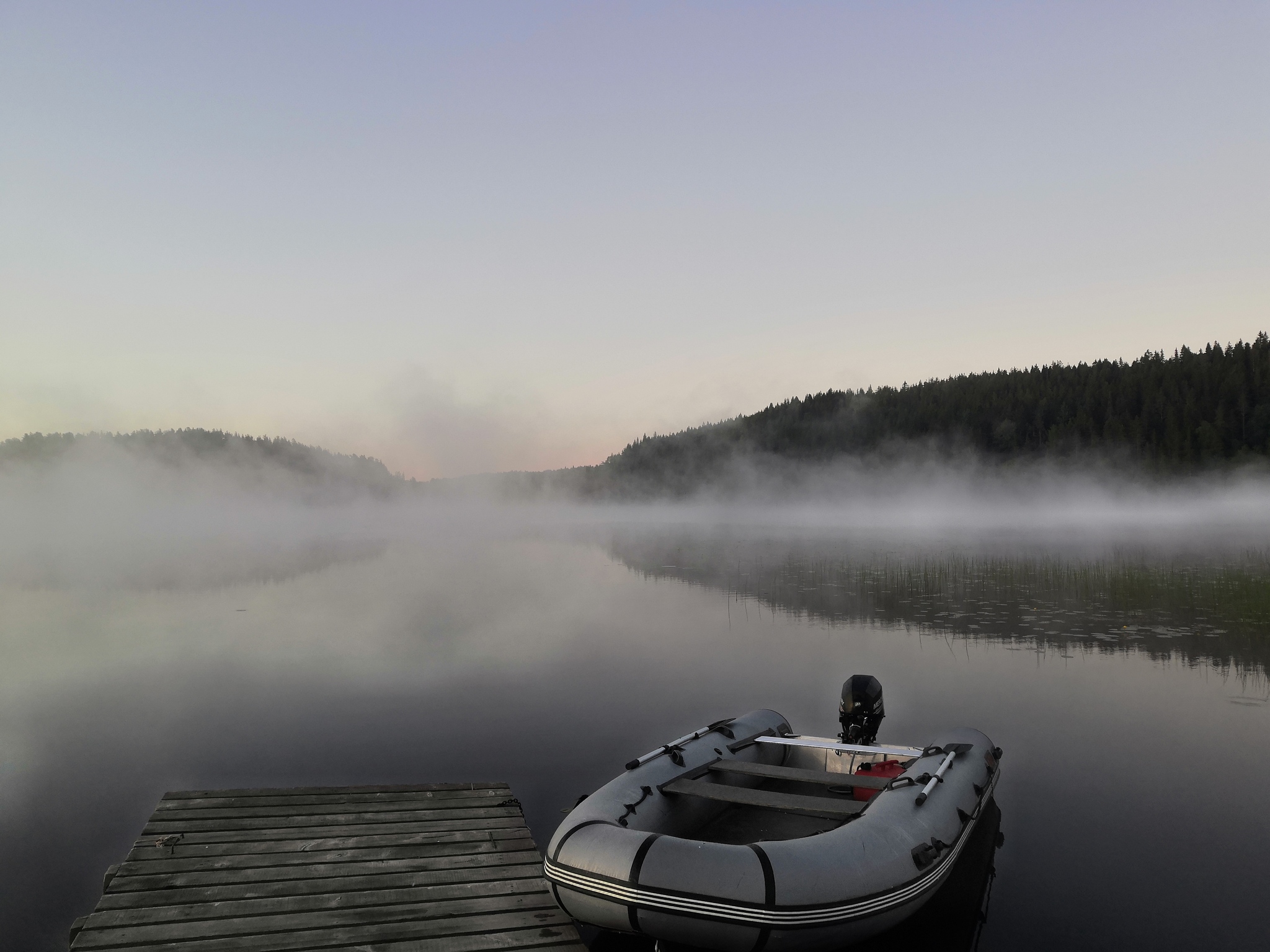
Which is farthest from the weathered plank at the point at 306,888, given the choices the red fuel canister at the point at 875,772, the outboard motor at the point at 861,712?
the outboard motor at the point at 861,712

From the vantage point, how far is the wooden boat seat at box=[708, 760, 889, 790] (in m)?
5.67

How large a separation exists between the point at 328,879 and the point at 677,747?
8.88 feet

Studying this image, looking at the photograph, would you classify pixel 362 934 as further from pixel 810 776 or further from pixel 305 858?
pixel 810 776

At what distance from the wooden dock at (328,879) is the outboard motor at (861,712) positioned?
3394mm

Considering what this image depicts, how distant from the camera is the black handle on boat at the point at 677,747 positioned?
18.4ft

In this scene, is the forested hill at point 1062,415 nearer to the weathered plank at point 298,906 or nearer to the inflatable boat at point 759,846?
the inflatable boat at point 759,846

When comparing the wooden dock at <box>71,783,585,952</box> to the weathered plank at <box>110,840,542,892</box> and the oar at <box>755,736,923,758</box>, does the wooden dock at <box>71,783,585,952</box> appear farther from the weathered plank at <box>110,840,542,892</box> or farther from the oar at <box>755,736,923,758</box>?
the oar at <box>755,736,923,758</box>

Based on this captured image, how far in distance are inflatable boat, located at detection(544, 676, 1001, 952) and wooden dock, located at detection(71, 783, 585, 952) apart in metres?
0.49

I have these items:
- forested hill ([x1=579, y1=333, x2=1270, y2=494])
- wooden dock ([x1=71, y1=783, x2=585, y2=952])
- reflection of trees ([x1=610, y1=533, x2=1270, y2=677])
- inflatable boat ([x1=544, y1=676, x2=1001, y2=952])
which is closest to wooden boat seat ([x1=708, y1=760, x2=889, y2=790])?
inflatable boat ([x1=544, y1=676, x2=1001, y2=952])

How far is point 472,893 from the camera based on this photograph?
454 centimetres

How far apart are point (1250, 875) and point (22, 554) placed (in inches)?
2395

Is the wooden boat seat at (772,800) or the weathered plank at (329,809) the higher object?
the wooden boat seat at (772,800)

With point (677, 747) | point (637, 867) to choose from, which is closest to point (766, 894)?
point (637, 867)

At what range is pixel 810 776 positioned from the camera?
576cm
